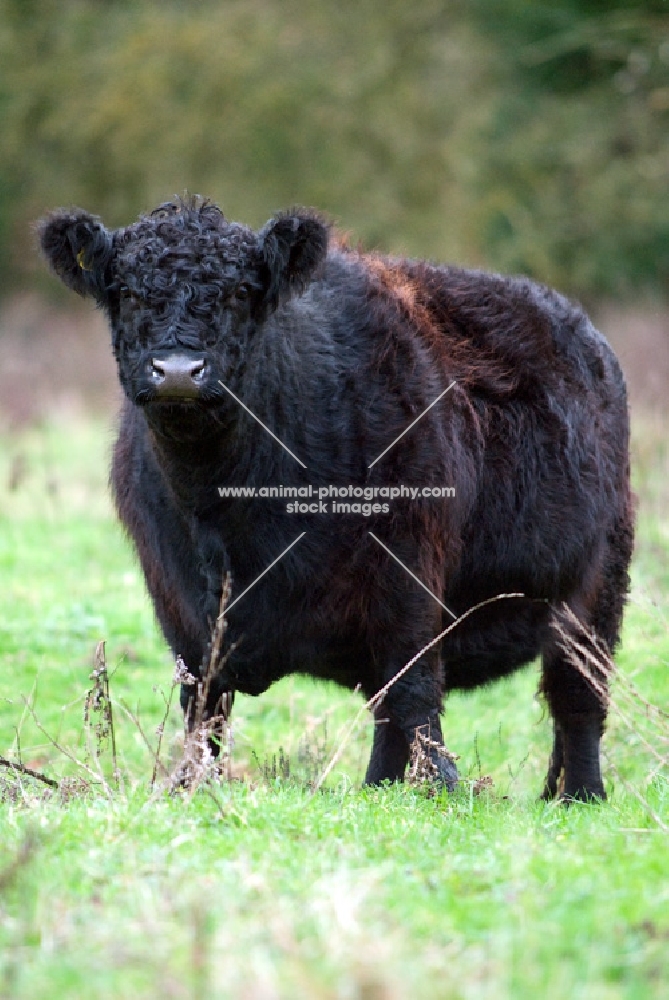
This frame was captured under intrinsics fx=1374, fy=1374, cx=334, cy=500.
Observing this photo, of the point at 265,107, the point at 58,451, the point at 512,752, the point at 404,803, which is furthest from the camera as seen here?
the point at 265,107

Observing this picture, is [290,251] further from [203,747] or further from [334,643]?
[203,747]

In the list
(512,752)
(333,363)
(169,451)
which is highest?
(333,363)

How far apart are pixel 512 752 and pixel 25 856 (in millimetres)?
4977

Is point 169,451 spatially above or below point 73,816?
above

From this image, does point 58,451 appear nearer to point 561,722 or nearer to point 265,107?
point 561,722

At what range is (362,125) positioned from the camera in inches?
1171

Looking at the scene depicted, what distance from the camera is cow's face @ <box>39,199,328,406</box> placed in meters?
5.24

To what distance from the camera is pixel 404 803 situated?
5.18 metres

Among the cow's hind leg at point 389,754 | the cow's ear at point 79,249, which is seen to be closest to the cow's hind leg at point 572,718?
the cow's hind leg at point 389,754

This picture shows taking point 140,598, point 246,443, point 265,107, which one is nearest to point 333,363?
point 246,443

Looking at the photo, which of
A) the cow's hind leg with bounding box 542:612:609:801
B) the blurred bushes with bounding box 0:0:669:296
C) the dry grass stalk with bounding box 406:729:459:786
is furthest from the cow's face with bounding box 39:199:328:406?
the blurred bushes with bounding box 0:0:669:296

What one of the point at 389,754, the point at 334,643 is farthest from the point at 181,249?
the point at 389,754

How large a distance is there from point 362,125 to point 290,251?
25.1 metres

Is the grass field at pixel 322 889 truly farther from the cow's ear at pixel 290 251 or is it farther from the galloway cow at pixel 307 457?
the cow's ear at pixel 290 251
